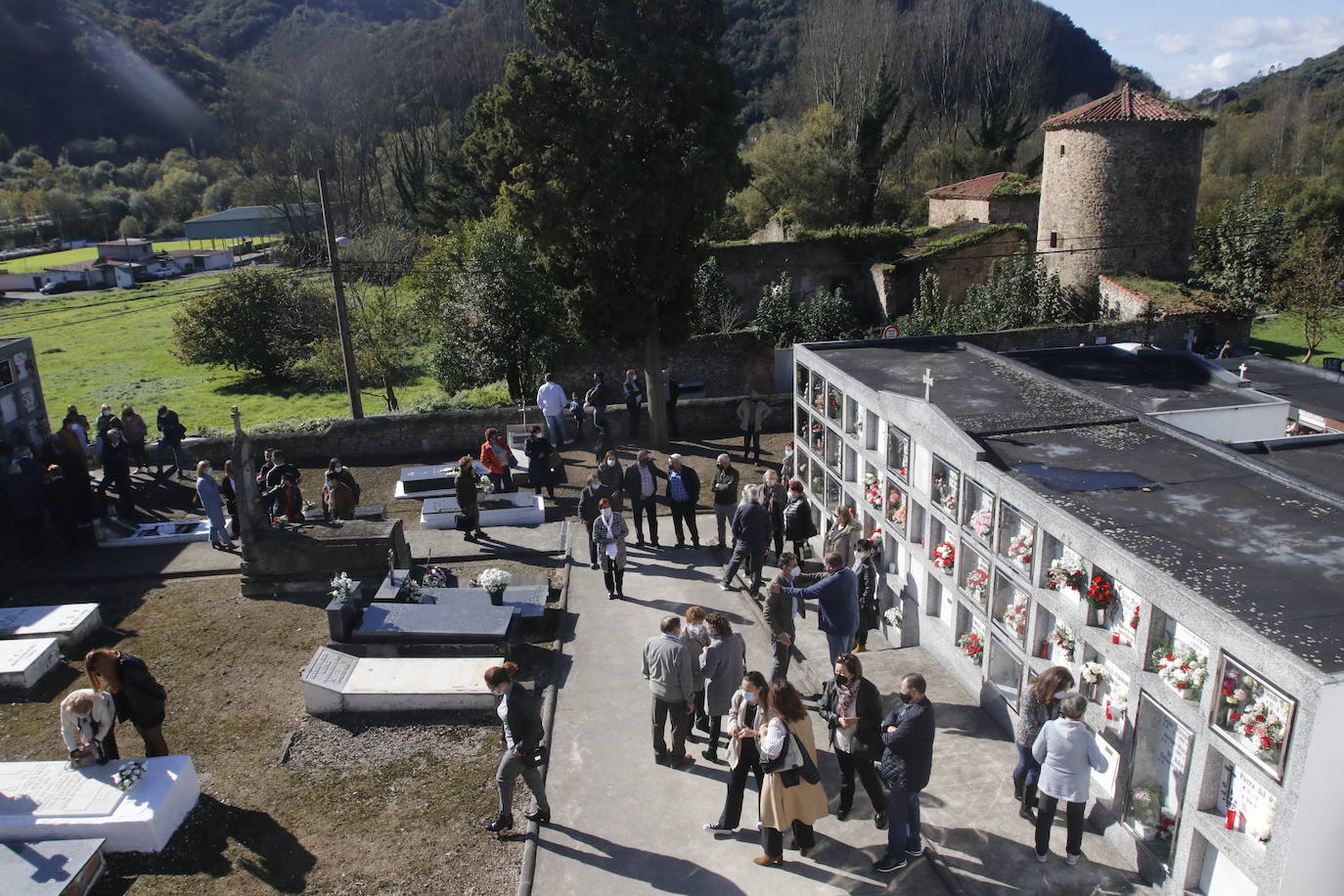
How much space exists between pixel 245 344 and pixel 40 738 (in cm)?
2375

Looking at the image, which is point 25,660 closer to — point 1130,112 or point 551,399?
point 551,399

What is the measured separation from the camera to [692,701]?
8781 millimetres

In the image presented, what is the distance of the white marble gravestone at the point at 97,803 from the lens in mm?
7527

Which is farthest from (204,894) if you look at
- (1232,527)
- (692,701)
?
(1232,527)

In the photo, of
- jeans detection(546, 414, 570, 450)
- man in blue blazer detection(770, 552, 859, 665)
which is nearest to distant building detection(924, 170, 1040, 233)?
jeans detection(546, 414, 570, 450)

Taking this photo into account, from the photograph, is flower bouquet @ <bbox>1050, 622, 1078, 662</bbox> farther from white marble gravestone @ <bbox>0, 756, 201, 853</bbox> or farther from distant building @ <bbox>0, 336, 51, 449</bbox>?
distant building @ <bbox>0, 336, 51, 449</bbox>

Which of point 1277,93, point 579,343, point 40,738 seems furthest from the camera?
point 1277,93

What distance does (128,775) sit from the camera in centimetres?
796

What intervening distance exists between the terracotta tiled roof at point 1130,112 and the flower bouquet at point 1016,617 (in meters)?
23.9

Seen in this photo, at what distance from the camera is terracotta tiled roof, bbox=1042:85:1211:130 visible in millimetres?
27344

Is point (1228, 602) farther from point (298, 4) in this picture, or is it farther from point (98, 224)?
point (298, 4)

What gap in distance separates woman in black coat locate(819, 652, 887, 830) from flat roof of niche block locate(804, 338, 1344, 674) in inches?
91.2

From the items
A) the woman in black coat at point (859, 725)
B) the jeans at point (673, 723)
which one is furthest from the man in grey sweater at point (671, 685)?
the woman in black coat at point (859, 725)

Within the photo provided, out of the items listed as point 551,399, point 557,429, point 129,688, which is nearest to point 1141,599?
point 129,688
